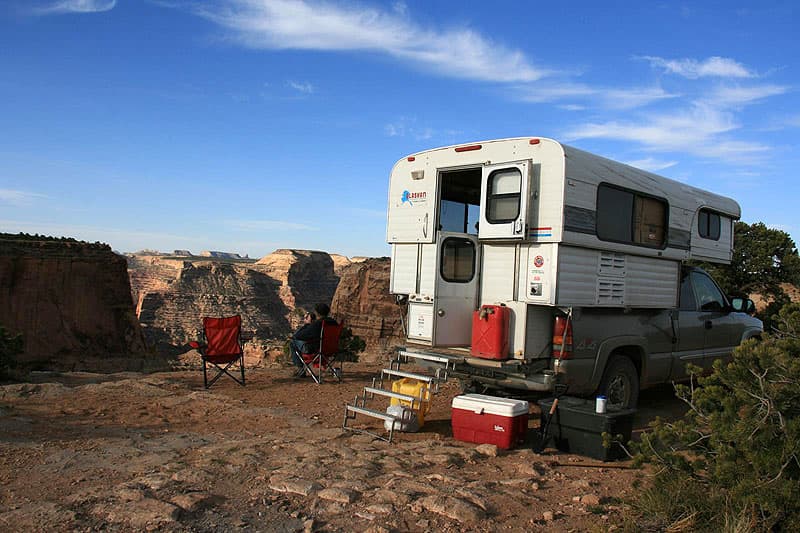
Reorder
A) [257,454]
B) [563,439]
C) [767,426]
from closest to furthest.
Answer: [767,426] < [257,454] < [563,439]

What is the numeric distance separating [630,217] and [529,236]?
5.28 feet

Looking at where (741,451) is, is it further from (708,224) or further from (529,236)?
(708,224)

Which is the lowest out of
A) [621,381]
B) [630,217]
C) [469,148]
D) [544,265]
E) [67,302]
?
[67,302]

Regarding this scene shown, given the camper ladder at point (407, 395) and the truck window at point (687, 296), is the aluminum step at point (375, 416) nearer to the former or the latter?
the camper ladder at point (407, 395)

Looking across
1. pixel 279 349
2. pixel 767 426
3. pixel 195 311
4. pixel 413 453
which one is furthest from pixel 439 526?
pixel 195 311

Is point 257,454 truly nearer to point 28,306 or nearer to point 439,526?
point 439,526

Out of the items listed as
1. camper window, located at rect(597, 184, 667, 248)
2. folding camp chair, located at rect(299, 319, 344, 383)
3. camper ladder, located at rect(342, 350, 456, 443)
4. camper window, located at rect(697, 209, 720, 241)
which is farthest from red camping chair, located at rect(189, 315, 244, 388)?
camper window, located at rect(697, 209, 720, 241)

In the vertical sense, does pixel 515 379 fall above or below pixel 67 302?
above

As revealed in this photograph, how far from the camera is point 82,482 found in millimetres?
4578

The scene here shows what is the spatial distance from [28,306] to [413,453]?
1375 inches

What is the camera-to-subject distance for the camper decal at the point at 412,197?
310 inches

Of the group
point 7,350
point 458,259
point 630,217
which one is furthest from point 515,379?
point 7,350

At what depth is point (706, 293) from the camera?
9.18 m

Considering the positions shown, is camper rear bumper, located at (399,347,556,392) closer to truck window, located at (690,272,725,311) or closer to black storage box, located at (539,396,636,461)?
black storage box, located at (539,396,636,461)
